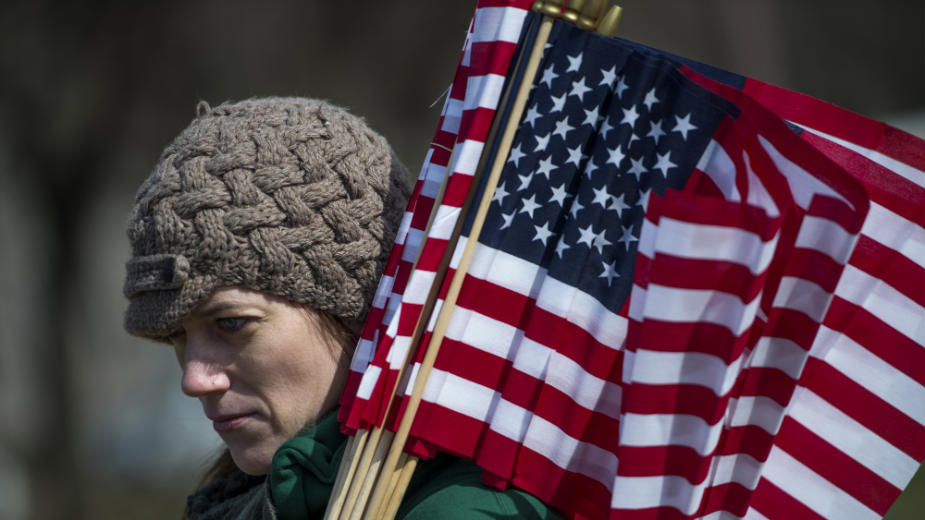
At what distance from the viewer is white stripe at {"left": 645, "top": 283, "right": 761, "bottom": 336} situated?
157 centimetres

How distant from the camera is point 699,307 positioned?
5.22ft

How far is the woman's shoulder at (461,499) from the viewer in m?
1.77

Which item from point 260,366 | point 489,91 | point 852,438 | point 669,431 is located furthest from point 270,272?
point 852,438

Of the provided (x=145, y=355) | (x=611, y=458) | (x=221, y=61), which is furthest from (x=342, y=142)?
(x=145, y=355)

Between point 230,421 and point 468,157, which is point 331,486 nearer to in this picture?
point 230,421

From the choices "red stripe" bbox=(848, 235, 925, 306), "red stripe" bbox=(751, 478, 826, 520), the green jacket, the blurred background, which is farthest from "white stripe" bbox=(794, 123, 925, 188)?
the blurred background

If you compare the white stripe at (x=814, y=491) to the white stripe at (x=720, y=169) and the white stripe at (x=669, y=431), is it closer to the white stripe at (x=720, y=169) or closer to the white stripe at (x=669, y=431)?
the white stripe at (x=669, y=431)

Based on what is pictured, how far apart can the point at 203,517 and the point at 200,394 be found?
505mm

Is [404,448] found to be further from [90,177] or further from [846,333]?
[90,177]

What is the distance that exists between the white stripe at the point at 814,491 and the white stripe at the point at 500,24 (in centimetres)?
105

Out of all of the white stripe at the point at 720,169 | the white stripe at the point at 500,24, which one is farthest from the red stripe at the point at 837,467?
the white stripe at the point at 500,24

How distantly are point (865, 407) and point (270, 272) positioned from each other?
1355mm

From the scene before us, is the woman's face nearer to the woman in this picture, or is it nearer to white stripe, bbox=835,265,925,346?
the woman

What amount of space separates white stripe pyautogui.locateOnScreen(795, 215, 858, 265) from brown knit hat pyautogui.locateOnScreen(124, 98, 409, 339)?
3.34 feet
